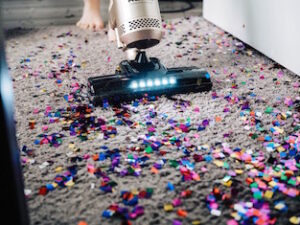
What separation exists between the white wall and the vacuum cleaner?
17.0 inches

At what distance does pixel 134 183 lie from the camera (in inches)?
35.5

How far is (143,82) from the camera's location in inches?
51.8

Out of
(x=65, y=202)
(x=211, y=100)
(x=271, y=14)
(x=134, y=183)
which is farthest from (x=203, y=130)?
(x=271, y=14)

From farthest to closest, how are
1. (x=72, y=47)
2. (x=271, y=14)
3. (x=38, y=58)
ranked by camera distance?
(x=72, y=47) → (x=38, y=58) → (x=271, y=14)

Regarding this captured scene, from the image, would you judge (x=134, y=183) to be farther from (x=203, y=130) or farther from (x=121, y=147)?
(x=203, y=130)

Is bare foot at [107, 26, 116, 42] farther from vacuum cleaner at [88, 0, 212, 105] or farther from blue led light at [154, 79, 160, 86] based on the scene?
blue led light at [154, 79, 160, 86]

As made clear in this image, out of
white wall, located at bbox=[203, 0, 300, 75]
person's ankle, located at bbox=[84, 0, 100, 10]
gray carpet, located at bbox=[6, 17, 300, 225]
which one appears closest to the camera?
gray carpet, located at bbox=[6, 17, 300, 225]

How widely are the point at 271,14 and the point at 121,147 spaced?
3.37 feet

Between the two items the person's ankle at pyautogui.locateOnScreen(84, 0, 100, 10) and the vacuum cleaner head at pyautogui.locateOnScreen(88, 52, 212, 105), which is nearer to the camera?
the vacuum cleaner head at pyautogui.locateOnScreen(88, 52, 212, 105)

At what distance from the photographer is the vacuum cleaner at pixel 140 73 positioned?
1.27 m

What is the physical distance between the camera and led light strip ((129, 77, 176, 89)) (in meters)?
1.31

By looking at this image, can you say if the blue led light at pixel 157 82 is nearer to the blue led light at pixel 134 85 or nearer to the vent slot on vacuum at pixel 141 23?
the blue led light at pixel 134 85

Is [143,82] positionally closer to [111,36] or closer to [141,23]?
[141,23]

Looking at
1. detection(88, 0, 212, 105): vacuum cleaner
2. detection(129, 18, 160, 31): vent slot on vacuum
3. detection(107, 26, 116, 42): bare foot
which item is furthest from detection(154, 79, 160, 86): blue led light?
detection(107, 26, 116, 42): bare foot
